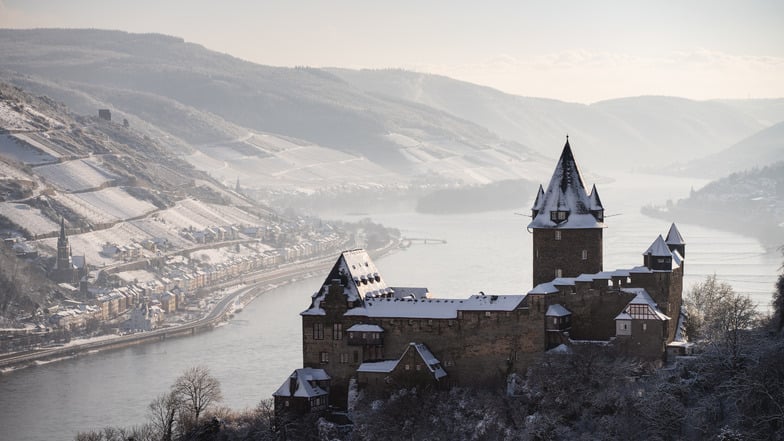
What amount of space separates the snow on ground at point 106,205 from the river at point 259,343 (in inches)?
1076

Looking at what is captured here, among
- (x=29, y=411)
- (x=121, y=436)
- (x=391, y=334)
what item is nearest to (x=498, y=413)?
(x=391, y=334)

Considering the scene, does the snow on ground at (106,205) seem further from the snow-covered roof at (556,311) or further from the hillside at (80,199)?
the snow-covered roof at (556,311)

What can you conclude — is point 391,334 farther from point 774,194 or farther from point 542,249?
point 774,194

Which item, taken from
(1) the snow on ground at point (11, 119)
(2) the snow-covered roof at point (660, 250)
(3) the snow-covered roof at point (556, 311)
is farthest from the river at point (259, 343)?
(1) the snow on ground at point (11, 119)

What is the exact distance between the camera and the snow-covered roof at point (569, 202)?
57750 millimetres

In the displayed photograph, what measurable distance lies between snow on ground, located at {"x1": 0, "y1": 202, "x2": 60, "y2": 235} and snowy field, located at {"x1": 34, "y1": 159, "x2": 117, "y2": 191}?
13070 mm

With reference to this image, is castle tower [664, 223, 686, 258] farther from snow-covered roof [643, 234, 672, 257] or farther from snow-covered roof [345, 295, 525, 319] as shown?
snow-covered roof [345, 295, 525, 319]

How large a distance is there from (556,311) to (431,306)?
17.5ft

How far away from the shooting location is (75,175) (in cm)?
16112

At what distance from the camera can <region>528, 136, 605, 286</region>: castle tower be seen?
189 ft

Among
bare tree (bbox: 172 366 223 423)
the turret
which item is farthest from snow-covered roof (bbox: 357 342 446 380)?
bare tree (bbox: 172 366 223 423)

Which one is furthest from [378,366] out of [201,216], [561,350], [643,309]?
[201,216]

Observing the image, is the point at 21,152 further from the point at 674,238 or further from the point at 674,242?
the point at 674,242

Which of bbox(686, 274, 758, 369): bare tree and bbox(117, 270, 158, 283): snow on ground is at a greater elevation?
bbox(117, 270, 158, 283): snow on ground
